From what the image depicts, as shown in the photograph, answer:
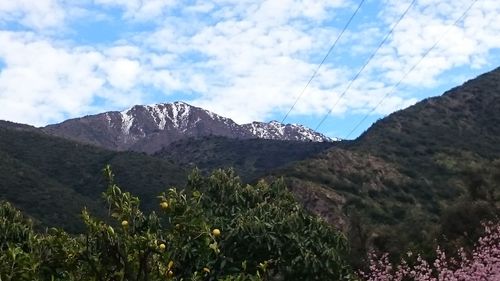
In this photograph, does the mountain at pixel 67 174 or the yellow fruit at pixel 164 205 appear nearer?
the yellow fruit at pixel 164 205

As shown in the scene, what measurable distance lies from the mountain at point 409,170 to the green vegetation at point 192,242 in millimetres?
19887

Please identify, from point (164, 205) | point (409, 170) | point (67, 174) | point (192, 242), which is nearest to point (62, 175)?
point (67, 174)

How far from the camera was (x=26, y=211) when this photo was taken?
58.8 metres

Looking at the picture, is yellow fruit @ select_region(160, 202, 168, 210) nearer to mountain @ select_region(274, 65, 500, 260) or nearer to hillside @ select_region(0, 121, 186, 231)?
mountain @ select_region(274, 65, 500, 260)

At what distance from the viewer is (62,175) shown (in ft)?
266

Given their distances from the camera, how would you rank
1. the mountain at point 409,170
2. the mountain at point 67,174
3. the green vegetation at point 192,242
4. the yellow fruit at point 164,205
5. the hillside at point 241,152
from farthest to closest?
the hillside at point 241,152, the mountain at point 67,174, the mountain at point 409,170, the yellow fruit at point 164,205, the green vegetation at point 192,242

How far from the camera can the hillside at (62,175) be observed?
204 ft

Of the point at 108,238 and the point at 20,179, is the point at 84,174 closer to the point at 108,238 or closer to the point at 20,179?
the point at 20,179

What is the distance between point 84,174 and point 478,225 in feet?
202

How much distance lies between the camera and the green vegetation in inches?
232

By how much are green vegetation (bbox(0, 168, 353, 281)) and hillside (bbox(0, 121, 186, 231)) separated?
38290mm

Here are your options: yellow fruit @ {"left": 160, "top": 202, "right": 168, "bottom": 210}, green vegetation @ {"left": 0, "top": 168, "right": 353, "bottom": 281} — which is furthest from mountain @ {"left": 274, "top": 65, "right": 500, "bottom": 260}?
yellow fruit @ {"left": 160, "top": 202, "right": 168, "bottom": 210}

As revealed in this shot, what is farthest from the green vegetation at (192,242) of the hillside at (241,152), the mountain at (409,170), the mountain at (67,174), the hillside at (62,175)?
the hillside at (241,152)

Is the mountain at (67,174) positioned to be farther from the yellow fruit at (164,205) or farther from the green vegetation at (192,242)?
the yellow fruit at (164,205)
